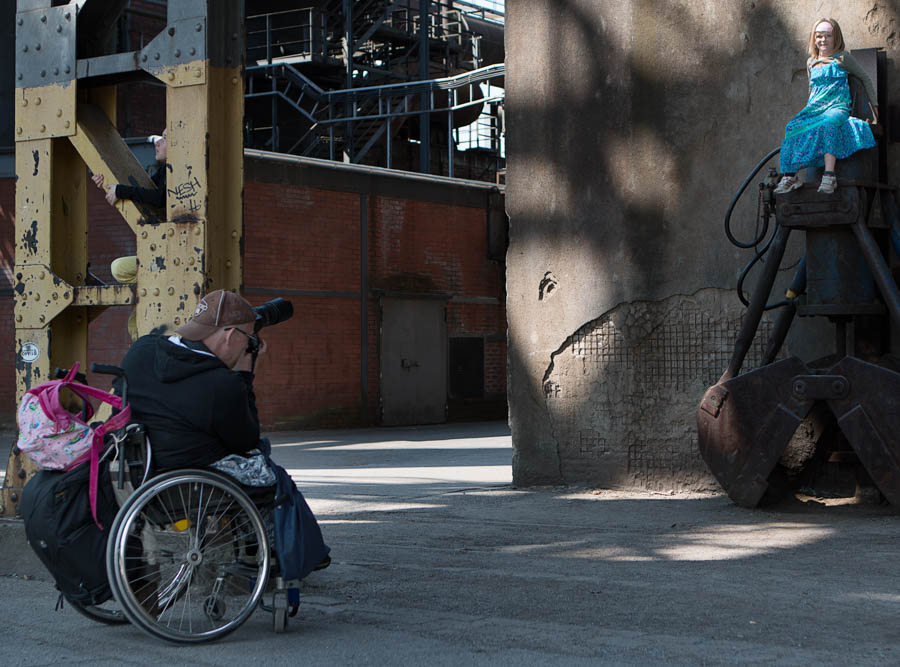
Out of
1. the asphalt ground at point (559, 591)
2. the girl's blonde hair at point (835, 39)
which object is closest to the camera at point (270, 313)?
the asphalt ground at point (559, 591)

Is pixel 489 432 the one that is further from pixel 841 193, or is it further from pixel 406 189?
pixel 841 193

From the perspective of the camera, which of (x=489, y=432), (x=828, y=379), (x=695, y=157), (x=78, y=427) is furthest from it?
(x=489, y=432)

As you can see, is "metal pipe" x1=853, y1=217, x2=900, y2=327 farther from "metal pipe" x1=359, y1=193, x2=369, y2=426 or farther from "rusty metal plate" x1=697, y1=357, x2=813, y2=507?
"metal pipe" x1=359, y1=193, x2=369, y2=426

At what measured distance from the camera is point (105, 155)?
22.2 feet

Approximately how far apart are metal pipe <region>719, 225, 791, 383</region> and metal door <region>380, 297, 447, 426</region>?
12211 millimetres

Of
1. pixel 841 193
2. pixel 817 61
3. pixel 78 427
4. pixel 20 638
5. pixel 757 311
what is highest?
pixel 817 61

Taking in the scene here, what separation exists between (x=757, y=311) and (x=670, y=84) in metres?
2.40

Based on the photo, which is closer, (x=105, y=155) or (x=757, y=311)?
(x=105, y=155)

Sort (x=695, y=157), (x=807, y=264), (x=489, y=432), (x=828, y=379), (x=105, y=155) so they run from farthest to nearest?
1. (x=489, y=432)
2. (x=695, y=157)
3. (x=807, y=264)
4. (x=828, y=379)
5. (x=105, y=155)

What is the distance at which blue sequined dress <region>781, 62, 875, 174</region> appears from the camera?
811 cm

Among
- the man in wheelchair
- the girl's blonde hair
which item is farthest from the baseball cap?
the girl's blonde hair

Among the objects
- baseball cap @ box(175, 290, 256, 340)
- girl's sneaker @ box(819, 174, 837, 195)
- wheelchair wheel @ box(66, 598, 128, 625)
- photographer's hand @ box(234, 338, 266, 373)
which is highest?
girl's sneaker @ box(819, 174, 837, 195)

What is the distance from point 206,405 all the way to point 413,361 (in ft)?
52.3

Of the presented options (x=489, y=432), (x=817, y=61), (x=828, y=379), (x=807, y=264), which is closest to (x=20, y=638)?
(x=828, y=379)
